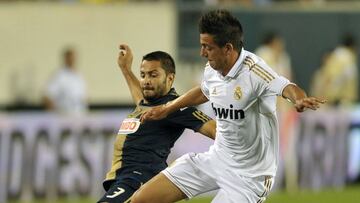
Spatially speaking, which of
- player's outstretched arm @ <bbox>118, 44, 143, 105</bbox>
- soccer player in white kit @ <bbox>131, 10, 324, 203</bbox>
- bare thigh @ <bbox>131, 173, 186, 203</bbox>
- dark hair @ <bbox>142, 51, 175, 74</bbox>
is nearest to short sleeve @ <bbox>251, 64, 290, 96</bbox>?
soccer player in white kit @ <bbox>131, 10, 324, 203</bbox>

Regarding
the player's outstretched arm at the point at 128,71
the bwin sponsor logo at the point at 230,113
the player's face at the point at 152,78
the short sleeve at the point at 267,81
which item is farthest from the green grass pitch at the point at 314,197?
the short sleeve at the point at 267,81

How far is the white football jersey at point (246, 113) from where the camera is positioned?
29.3 feet

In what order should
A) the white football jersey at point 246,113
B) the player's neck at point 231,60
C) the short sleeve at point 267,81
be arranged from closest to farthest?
the short sleeve at point 267,81 < the white football jersey at point 246,113 < the player's neck at point 231,60

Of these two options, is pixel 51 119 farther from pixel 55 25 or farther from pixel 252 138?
pixel 252 138

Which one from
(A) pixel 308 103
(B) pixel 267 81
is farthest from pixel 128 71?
(A) pixel 308 103

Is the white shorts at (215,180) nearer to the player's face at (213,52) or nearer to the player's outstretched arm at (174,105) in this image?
the player's outstretched arm at (174,105)

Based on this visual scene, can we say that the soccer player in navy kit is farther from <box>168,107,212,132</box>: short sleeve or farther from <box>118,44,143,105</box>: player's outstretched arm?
<box>118,44,143,105</box>: player's outstretched arm

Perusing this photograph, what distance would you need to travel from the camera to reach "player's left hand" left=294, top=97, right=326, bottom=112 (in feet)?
26.3

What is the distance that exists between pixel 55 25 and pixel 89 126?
12.4ft

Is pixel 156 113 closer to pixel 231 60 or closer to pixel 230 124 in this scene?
pixel 230 124

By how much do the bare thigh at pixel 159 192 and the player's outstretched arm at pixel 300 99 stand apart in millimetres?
1364

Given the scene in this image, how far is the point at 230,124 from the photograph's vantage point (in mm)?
9195

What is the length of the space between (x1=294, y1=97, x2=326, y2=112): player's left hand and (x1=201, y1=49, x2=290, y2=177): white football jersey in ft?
2.02

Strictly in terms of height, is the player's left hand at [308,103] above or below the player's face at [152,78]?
above
